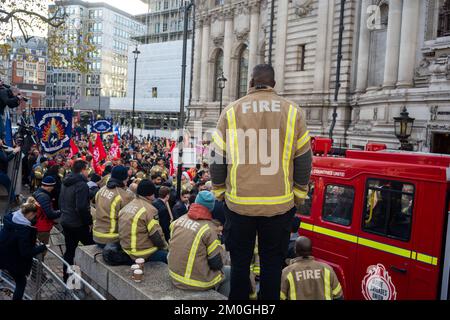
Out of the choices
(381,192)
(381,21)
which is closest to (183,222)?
(381,192)

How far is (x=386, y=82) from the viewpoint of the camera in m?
22.0

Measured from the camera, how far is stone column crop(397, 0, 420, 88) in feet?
68.6

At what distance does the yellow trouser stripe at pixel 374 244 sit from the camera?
614 cm

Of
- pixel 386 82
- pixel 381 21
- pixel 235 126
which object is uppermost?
pixel 381 21

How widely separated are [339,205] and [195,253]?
3222 mm

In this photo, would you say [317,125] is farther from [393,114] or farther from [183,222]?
[183,222]

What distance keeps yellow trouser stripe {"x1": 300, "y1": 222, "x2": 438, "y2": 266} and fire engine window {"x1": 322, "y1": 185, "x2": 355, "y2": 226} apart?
195mm

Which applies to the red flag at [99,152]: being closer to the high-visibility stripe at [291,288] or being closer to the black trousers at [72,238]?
the black trousers at [72,238]

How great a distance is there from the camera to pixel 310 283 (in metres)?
4.85

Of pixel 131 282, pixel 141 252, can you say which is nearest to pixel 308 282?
pixel 131 282

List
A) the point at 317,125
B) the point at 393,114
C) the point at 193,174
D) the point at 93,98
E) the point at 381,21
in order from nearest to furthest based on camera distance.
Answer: the point at 193,174 < the point at 393,114 < the point at 381,21 < the point at 317,125 < the point at 93,98

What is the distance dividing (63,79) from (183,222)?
396ft

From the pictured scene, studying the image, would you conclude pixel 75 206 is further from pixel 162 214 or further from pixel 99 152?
pixel 99 152

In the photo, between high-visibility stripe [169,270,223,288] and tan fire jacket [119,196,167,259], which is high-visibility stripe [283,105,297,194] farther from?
tan fire jacket [119,196,167,259]
